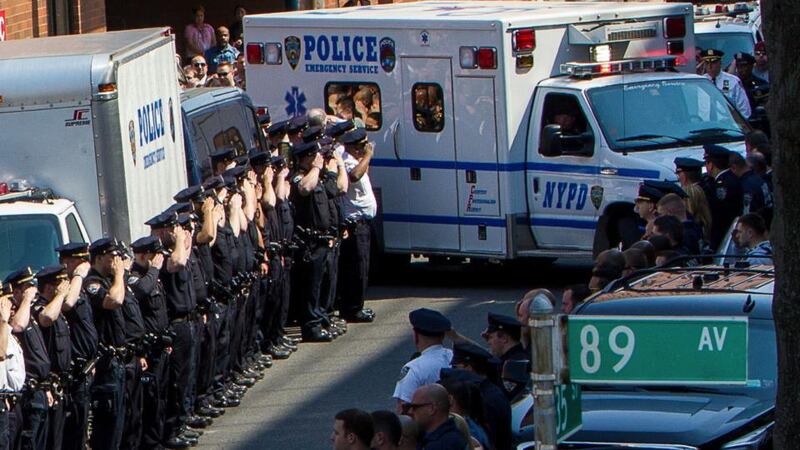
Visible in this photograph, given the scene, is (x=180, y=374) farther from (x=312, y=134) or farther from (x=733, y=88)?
(x=733, y=88)

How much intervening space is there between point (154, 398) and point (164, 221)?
1.24 m

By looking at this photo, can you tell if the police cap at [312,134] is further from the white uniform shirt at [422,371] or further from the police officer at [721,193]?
the white uniform shirt at [422,371]

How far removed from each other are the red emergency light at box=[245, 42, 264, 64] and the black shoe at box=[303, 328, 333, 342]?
12.5 feet

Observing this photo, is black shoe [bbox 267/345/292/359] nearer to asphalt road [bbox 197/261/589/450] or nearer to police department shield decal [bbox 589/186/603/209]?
asphalt road [bbox 197/261/589/450]

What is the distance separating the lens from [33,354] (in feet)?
33.9

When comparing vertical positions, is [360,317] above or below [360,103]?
below

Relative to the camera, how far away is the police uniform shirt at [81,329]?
10.8 meters

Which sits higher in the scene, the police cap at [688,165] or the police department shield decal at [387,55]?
the police department shield decal at [387,55]

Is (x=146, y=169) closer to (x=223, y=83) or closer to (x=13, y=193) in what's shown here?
(x=13, y=193)

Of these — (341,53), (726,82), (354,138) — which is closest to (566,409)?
(354,138)

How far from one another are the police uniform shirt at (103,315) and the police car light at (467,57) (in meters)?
6.02

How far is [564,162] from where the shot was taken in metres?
16.1

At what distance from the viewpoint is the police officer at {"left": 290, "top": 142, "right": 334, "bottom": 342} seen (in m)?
15.2

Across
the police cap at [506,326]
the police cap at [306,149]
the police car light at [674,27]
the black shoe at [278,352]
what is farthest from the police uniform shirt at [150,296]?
the police car light at [674,27]
